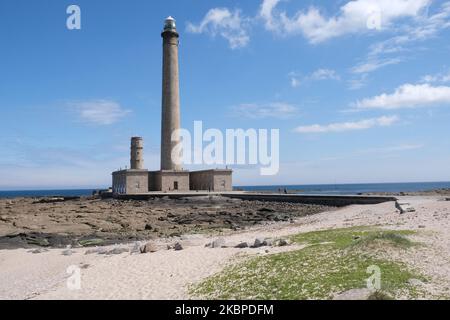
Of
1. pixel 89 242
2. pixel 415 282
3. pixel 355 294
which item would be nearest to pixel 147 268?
pixel 355 294

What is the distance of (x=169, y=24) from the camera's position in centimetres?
6209

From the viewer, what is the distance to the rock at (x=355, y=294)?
31.0ft

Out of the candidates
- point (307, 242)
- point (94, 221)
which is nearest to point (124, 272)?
point (307, 242)

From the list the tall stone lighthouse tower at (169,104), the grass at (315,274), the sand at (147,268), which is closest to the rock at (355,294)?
the grass at (315,274)

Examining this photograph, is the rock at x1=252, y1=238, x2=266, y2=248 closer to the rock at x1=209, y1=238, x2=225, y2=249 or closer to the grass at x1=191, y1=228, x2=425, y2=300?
the rock at x1=209, y1=238, x2=225, y2=249

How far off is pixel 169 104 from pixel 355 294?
172ft

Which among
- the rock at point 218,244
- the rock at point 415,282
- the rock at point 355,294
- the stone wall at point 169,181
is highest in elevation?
the stone wall at point 169,181

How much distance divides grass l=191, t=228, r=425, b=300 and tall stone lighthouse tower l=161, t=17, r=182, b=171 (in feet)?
153

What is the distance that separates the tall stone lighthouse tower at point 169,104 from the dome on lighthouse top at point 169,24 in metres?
0.58

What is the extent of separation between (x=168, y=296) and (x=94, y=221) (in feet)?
72.8

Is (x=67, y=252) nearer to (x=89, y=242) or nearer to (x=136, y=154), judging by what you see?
(x=89, y=242)

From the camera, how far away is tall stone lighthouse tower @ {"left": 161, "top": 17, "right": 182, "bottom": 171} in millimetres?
60000

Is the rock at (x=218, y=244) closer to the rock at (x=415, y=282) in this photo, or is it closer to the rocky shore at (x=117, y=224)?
the rocky shore at (x=117, y=224)
